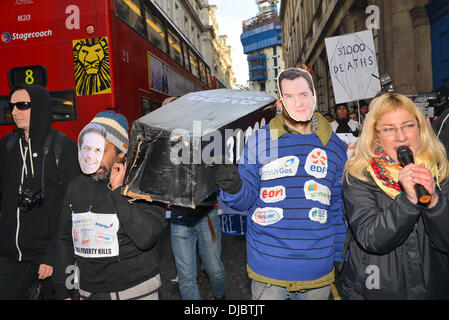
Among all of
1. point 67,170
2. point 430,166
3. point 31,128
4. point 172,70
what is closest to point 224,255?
point 67,170

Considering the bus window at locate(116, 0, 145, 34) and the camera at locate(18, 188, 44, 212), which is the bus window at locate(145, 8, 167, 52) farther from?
the camera at locate(18, 188, 44, 212)

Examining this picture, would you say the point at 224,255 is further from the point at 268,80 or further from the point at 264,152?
the point at 268,80

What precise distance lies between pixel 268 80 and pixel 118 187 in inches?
3858

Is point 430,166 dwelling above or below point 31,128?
below

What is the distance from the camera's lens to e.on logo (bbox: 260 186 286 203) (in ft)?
6.27

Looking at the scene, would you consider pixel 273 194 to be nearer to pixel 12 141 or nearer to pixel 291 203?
pixel 291 203

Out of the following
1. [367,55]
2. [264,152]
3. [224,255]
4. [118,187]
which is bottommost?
[224,255]

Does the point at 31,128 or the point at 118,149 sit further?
the point at 31,128

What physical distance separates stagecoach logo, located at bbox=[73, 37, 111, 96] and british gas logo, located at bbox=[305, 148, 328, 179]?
3982 millimetres

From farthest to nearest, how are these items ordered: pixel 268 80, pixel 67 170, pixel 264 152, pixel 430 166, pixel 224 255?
pixel 268 80 → pixel 224 255 → pixel 67 170 → pixel 264 152 → pixel 430 166

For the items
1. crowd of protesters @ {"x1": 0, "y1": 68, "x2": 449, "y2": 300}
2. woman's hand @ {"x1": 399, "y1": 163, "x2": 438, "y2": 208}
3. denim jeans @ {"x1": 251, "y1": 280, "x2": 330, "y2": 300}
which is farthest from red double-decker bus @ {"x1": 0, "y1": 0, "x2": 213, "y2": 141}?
woman's hand @ {"x1": 399, "y1": 163, "x2": 438, "y2": 208}

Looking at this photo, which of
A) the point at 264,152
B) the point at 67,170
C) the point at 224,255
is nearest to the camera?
the point at 264,152

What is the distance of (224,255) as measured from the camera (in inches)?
188
